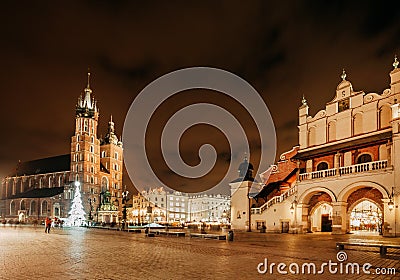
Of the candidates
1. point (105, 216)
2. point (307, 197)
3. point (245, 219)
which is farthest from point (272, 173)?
point (105, 216)

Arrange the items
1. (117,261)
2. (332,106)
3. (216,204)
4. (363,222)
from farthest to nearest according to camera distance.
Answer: (216,204) < (363,222) < (332,106) < (117,261)

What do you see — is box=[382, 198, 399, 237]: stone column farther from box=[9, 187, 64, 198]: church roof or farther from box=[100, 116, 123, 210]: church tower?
box=[100, 116, 123, 210]: church tower

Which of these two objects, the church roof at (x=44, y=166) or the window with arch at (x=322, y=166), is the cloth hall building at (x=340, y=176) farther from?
the church roof at (x=44, y=166)

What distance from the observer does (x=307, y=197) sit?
33.5 meters

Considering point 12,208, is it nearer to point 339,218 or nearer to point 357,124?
point 339,218

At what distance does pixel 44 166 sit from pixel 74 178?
66.4ft

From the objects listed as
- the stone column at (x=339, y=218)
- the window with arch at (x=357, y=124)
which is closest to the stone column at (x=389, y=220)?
the stone column at (x=339, y=218)

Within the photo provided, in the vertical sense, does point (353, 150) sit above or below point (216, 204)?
above

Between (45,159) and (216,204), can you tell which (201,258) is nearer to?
(45,159)

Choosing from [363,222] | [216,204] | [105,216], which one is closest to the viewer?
[363,222]

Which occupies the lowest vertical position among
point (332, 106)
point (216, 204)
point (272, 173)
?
point (216, 204)

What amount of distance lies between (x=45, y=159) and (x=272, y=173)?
104 metres

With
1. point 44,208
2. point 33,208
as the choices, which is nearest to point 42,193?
point 33,208

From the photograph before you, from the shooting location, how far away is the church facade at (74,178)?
10706 cm
